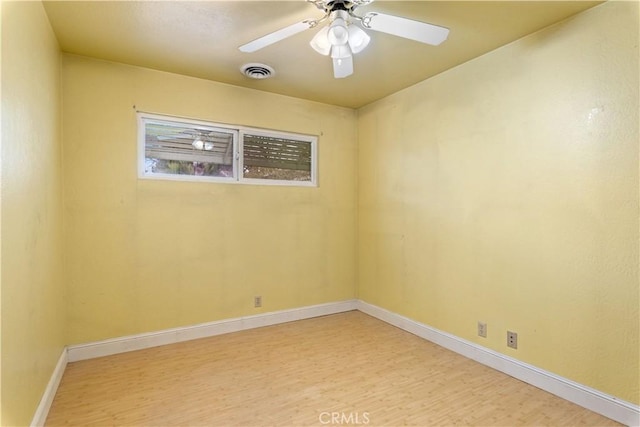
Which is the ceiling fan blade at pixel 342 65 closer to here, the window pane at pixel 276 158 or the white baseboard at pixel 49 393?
the window pane at pixel 276 158

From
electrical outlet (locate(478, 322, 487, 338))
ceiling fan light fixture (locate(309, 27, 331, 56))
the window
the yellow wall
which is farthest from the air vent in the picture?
electrical outlet (locate(478, 322, 487, 338))

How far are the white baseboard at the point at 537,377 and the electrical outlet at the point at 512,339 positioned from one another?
102mm

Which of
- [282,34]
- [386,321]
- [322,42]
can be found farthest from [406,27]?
[386,321]

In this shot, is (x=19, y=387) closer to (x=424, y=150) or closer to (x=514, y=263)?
(x=514, y=263)

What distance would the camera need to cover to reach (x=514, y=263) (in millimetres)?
2408

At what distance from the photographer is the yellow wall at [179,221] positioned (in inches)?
105

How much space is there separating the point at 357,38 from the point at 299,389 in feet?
7.32

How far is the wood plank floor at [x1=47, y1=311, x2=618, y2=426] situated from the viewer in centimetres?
191

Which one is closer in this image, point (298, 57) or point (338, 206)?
point (298, 57)

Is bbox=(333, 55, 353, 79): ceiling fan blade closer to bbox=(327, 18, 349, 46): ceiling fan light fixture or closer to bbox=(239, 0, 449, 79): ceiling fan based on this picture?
bbox=(239, 0, 449, 79): ceiling fan

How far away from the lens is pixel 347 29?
1.77 m

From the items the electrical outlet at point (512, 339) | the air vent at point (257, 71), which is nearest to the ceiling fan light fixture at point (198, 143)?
the air vent at point (257, 71)

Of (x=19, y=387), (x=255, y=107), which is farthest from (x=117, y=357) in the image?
(x=255, y=107)

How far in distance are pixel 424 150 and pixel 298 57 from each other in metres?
1.41
